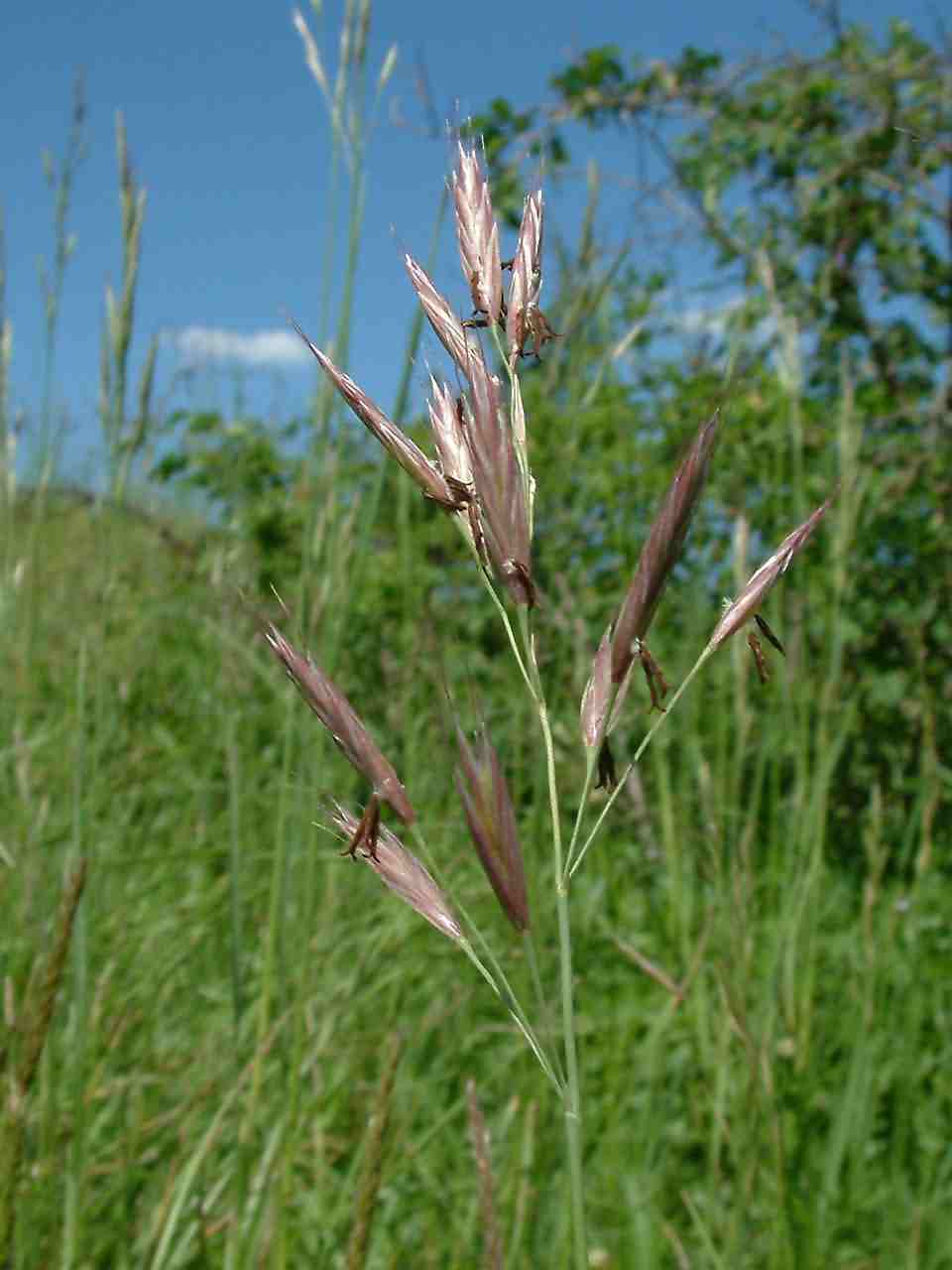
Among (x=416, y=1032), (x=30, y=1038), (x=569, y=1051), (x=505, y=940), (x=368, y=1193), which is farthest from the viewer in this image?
(x=505, y=940)

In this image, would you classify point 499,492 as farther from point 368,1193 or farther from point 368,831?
point 368,1193

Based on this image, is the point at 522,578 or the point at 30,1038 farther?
the point at 30,1038

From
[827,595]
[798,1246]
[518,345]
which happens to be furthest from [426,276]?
[827,595]

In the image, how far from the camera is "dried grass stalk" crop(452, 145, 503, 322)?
0.59 meters

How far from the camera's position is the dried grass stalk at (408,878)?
56 cm

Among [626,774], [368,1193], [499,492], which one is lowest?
[368,1193]

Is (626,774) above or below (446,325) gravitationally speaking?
below

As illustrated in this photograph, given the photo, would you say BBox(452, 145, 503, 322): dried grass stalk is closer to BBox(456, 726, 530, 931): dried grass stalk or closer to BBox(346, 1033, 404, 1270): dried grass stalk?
BBox(456, 726, 530, 931): dried grass stalk

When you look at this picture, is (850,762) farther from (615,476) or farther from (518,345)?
(518,345)

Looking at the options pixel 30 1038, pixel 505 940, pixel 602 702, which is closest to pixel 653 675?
pixel 602 702

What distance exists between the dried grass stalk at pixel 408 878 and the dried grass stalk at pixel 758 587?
0.53ft

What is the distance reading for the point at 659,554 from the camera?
1.72 ft

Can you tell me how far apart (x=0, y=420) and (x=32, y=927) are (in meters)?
0.68

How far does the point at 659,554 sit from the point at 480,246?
185 millimetres
